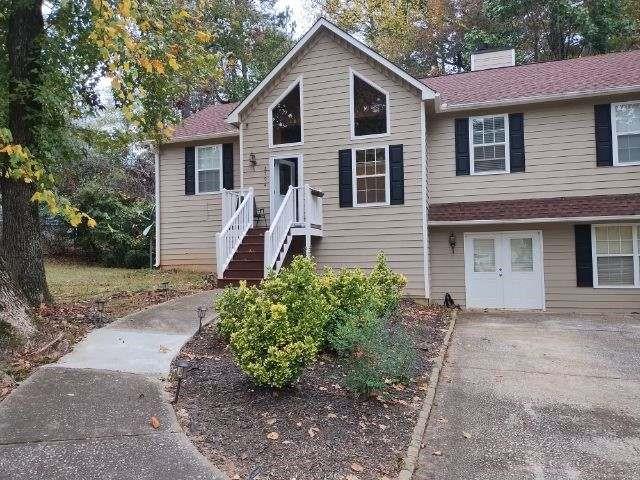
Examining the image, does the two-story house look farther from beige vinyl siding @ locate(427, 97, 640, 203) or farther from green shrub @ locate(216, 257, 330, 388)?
green shrub @ locate(216, 257, 330, 388)

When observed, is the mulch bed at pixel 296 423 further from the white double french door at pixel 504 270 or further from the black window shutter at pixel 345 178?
the white double french door at pixel 504 270

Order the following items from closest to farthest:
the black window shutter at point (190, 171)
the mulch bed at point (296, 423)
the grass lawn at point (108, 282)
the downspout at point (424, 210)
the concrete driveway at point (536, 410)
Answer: the mulch bed at point (296, 423) < the concrete driveway at point (536, 410) < the grass lawn at point (108, 282) < the downspout at point (424, 210) < the black window shutter at point (190, 171)

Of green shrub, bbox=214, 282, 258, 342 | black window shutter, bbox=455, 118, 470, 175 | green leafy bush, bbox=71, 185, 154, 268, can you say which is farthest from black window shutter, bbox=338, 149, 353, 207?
green leafy bush, bbox=71, 185, 154, 268

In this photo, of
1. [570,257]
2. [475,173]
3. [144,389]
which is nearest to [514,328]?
[570,257]

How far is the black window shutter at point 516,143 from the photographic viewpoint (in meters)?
11.7

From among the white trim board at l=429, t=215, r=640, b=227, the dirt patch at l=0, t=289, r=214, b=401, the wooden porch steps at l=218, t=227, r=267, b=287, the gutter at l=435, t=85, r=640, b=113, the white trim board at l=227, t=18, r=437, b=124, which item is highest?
the white trim board at l=227, t=18, r=437, b=124

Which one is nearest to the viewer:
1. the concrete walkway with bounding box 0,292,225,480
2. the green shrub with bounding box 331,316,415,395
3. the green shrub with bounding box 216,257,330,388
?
the concrete walkway with bounding box 0,292,225,480

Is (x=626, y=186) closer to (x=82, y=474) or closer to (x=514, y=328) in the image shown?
(x=514, y=328)

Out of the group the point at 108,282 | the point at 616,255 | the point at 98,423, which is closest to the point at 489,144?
the point at 616,255

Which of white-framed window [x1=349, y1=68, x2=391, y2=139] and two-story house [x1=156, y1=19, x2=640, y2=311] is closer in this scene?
two-story house [x1=156, y1=19, x2=640, y2=311]

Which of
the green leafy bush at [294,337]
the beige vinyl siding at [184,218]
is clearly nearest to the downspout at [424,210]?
the beige vinyl siding at [184,218]

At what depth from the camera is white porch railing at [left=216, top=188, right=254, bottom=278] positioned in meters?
10.6

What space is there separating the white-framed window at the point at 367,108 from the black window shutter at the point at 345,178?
52 centimetres

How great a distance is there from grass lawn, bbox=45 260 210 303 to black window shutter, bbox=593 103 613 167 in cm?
960
